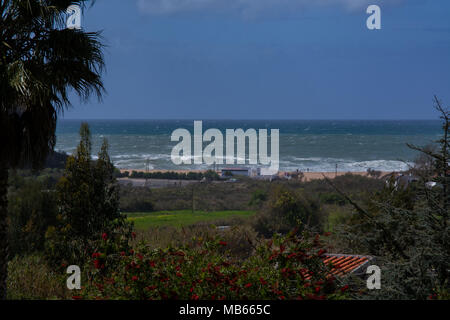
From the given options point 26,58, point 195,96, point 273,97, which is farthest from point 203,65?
point 26,58

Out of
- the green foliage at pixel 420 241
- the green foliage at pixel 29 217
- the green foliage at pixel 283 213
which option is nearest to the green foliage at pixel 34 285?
the green foliage at pixel 420 241

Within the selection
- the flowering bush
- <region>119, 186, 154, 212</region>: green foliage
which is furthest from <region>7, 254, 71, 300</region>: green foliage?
<region>119, 186, 154, 212</region>: green foliage

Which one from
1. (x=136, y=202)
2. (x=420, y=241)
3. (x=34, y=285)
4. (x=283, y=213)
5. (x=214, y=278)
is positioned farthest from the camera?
(x=136, y=202)

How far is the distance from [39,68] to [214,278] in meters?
4.02

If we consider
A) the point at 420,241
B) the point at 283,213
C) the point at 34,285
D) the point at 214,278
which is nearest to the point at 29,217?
the point at 34,285

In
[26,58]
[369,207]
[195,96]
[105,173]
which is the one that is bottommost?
[369,207]

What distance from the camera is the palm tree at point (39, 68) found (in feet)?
21.0

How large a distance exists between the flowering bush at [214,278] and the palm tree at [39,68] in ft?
9.04

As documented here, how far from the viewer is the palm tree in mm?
6406

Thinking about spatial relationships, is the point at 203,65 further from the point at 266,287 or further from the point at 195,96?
the point at 266,287

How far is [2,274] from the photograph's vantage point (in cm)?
666

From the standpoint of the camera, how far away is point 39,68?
20.9ft

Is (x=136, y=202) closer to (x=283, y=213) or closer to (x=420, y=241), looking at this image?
(x=283, y=213)
